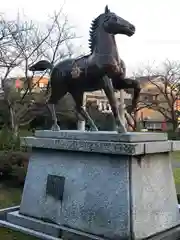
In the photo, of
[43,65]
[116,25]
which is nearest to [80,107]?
[43,65]

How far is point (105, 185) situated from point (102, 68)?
5.59ft

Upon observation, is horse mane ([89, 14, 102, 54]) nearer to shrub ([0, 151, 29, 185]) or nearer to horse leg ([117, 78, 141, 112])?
horse leg ([117, 78, 141, 112])

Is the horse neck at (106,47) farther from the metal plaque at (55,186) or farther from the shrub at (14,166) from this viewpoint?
the shrub at (14,166)

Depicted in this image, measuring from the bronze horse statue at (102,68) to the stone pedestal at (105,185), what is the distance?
41 cm

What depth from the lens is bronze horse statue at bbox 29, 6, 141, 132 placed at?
16.5ft

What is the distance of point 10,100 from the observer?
18.6 m

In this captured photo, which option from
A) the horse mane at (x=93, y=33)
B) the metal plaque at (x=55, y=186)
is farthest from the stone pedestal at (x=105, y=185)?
the horse mane at (x=93, y=33)

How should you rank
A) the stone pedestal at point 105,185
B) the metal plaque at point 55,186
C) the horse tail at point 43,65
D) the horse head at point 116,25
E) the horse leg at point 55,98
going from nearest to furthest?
the stone pedestal at point 105,185
the horse head at point 116,25
the metal plaque at point 55,186
the horse leg at point 55,98
the horse tail at point 43,65

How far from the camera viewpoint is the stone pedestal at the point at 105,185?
15.0ft

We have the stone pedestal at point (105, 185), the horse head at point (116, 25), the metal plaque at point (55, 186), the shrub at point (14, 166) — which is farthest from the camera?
the shrub at point (14, 166)

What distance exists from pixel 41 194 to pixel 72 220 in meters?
0.76

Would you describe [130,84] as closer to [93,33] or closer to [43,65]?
[93,33]

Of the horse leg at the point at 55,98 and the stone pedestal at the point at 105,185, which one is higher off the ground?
the horse leg at the point at 55,98

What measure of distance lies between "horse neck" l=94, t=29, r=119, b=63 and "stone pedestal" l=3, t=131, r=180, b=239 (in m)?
1.16
